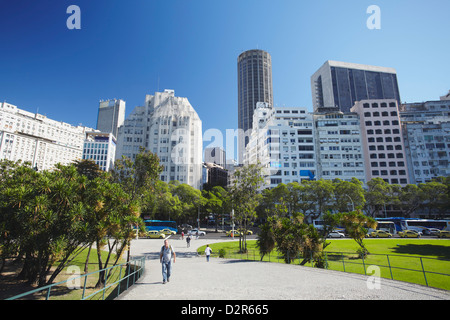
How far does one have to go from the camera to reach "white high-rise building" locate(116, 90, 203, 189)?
3337 inches

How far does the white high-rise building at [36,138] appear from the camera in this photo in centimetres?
11601

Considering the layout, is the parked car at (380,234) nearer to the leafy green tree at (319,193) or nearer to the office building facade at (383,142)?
the leafy green tree at (319,193)

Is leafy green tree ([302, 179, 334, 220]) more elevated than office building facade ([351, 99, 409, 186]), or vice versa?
office building facade ([351, 99, 409, 186])

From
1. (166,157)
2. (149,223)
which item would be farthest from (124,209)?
(166,157)

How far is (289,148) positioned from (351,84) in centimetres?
10771

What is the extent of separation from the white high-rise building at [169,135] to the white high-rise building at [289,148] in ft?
84.6

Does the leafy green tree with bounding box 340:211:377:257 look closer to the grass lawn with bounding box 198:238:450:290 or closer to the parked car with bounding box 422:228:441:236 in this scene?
the grass lawn with bounding box 198:238:450:290

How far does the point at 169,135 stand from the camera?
88.3 m

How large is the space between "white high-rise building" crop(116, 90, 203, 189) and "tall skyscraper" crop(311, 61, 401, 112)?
100275 mm

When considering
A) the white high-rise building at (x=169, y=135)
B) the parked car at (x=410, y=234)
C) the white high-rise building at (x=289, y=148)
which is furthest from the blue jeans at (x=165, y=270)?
the white high-rise building at (x=169, y=135)

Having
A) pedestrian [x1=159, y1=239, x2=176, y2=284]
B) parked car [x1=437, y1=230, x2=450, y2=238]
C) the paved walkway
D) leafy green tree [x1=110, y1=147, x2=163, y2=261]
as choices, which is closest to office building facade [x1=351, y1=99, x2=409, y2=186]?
parked car [x1=437, y1=230, x2=450, y2=238]

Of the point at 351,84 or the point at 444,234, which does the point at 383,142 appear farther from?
the point at 351,84

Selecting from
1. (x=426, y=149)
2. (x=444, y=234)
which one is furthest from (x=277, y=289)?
(x=426, y=149)
